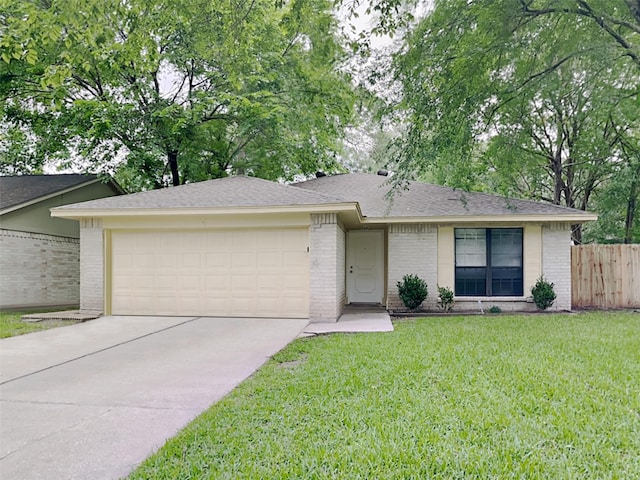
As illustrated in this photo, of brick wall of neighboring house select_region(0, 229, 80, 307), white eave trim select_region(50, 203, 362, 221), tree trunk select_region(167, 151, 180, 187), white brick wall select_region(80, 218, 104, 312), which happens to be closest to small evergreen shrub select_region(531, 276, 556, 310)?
white eave trim select_region(50, 203, 362, 221)

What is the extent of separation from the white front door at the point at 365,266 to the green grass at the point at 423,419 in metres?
6.38

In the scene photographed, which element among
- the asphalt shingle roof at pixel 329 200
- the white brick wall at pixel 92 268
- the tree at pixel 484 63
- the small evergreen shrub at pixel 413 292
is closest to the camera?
the tree at pixel 484 63

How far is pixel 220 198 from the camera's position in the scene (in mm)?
9609

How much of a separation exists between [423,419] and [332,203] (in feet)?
18.7

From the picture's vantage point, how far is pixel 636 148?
50.7 ft

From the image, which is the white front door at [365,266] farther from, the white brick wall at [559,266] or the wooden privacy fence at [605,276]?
the wooden privacy fence at [605,276]

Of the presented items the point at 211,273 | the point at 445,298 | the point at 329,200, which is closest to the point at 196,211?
the point at 211,273

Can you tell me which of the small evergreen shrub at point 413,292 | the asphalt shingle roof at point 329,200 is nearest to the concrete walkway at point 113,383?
the small evergreen shrub at point 413,292

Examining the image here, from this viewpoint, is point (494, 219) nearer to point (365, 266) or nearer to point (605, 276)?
point (365, 266)

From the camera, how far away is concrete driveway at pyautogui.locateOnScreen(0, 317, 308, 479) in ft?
9.74

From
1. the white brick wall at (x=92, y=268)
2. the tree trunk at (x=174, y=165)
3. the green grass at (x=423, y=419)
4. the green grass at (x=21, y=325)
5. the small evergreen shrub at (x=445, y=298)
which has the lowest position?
the green grass at (x=21, y=325)

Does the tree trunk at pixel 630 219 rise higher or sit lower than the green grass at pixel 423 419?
higher

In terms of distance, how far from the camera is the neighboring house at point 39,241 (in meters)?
12.0

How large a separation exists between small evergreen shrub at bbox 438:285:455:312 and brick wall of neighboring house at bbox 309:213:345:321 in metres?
3.16
